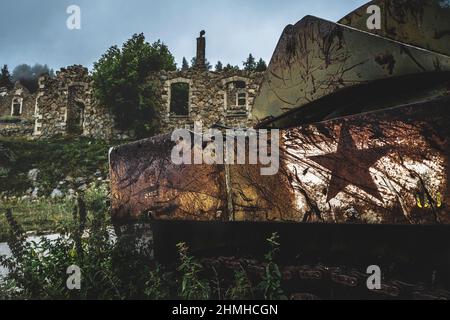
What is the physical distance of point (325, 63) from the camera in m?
2.56

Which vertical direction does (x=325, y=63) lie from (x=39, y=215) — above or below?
above

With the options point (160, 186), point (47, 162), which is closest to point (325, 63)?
point (160, 186)

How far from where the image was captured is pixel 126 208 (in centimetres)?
201

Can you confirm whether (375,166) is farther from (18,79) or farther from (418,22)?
(18,79)

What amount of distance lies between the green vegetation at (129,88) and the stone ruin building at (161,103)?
0.57 metres

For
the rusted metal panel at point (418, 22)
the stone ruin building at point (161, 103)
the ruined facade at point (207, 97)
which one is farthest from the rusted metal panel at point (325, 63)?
the ruined facade at point (207, 97)

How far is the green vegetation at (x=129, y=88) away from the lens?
1916 centimetres

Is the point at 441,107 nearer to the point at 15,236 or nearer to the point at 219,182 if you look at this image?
the point at 219,182

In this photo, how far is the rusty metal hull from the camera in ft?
4.89

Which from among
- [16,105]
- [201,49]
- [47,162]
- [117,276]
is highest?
[16,105]

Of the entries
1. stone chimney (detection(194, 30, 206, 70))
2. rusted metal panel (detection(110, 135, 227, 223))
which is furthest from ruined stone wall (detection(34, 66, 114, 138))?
rusted metal panel (detection(110, 135, 227, 223))

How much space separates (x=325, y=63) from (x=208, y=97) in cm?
1845

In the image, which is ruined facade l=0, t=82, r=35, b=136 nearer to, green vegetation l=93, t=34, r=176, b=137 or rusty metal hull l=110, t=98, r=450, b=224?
green vegetation l=93, t=34, r=176, b=137

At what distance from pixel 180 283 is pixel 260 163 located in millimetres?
1050
